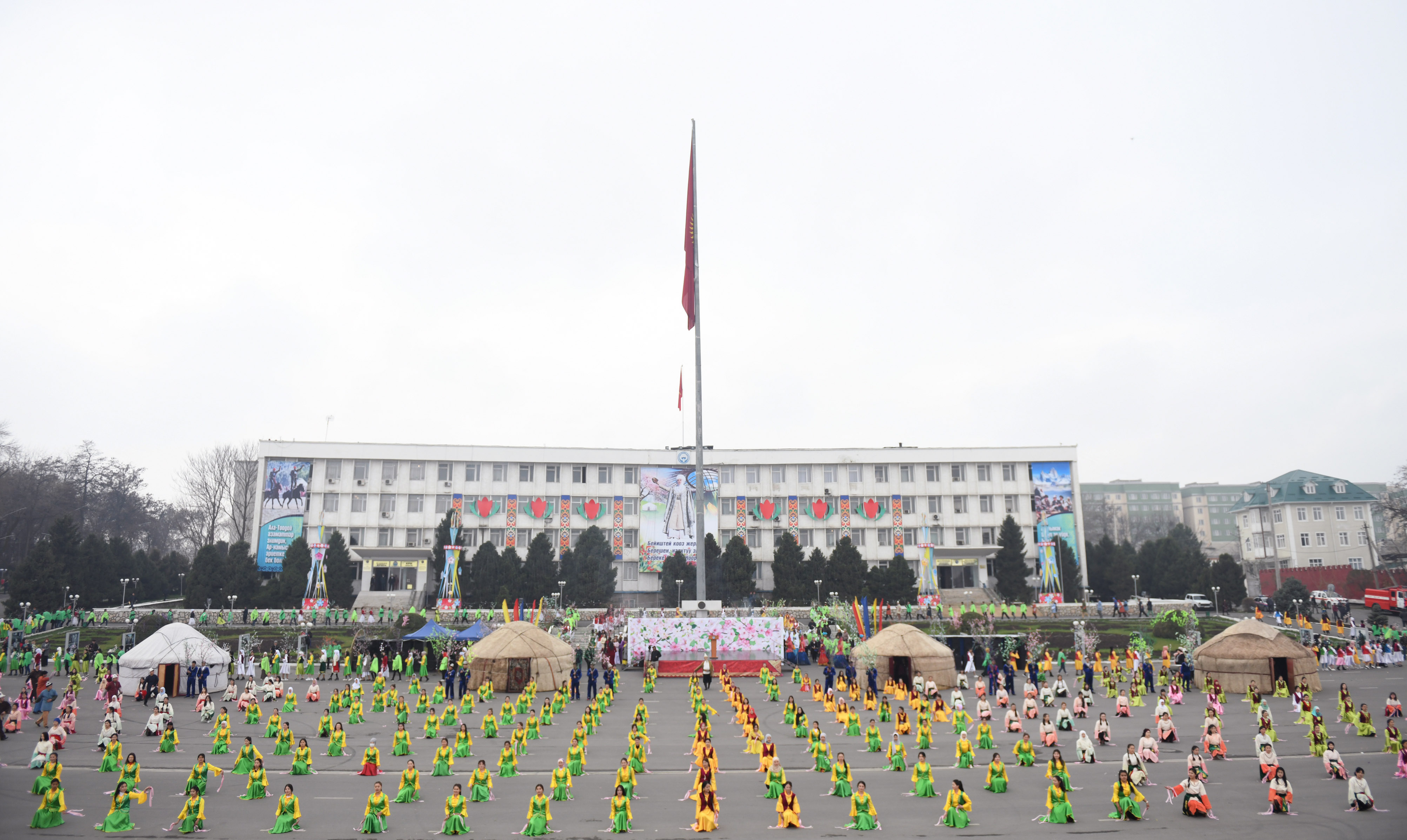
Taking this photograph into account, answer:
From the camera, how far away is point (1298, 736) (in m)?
20.2

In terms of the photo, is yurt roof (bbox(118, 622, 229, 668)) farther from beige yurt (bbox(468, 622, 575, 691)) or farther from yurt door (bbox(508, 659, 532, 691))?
yurt door (bbox(508, 659, 532, 691))

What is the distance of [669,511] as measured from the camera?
6412cm

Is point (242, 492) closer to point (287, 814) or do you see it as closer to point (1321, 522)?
point (287, 814)

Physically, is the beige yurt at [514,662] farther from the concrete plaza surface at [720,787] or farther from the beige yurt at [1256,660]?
the beige yurt at [1256,660]

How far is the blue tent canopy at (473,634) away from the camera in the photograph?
36781mm

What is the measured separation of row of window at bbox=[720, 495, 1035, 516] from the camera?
66.0 meters

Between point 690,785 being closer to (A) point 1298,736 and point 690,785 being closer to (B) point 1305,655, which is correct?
(A) point 1298,736

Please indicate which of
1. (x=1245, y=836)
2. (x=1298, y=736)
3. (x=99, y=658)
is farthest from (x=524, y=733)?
(x=99, y=658)

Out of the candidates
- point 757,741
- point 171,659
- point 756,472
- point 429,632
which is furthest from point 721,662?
point 756,472

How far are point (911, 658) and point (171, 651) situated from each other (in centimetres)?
2597

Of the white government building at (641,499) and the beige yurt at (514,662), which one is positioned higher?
the white government building at (641,499)

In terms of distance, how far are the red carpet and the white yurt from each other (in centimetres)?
1665

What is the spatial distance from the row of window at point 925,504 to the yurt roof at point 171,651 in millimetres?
40867

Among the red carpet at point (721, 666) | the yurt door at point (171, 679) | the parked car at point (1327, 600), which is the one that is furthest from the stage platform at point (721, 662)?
the parked car at point (1327, 600)
